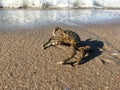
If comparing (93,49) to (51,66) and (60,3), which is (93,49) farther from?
(60,3)

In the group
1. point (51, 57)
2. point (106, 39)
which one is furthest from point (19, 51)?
point (106, 39)

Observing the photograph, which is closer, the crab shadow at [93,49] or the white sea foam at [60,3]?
the crab shadow at [93,49]

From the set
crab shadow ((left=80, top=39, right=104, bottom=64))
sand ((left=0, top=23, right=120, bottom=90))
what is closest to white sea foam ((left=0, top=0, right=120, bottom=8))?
sand ((left=0, top=23, right=120, bottom=90))

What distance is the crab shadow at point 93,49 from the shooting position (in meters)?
5.41

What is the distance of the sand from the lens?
428 cm

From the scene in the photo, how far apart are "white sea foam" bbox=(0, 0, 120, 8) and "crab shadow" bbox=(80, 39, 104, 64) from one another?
6905mm

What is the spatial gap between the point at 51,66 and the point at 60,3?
911 centimetres

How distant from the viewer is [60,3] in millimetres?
13727

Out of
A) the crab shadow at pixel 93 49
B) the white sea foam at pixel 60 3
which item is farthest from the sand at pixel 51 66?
the white sea foam at pixel 60 3

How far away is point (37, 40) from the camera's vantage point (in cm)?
648

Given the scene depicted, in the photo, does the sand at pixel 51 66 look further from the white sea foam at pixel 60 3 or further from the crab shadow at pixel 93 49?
the white sea foam at pixel 60 3

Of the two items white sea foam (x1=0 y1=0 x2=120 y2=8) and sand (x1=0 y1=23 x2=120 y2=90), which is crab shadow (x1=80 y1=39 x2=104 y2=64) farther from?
white sea foam (x1=0 y1=0 x2=120 y2=8)

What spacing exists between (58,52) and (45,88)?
5.35 feet

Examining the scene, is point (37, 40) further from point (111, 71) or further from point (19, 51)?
point (111, 71)
